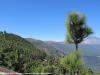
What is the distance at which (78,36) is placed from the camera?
19.7 meters

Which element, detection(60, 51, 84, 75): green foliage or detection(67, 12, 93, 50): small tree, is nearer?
detection(60, 51, 84, 75): green foliage

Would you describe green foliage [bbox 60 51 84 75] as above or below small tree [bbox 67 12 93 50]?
below

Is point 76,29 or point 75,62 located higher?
point 76,29

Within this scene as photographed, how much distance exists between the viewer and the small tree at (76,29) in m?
19.6

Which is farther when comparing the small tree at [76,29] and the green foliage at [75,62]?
the small tree at [76,29]

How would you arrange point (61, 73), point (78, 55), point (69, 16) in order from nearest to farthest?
1. point (78, 55)
2. point (69, 16)
3. point (61, 73)

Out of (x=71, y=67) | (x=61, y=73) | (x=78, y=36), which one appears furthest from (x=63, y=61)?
(x=61, y=73)

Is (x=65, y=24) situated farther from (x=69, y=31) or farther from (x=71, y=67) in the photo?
(x=71, y=67)

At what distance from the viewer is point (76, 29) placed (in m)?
19.7

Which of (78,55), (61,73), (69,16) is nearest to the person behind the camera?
(78,55)

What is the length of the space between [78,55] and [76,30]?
1796mm

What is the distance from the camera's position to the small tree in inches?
771

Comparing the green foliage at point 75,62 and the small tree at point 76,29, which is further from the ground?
the small tree at point 76,29

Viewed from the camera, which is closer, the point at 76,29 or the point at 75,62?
the point at 75,62
